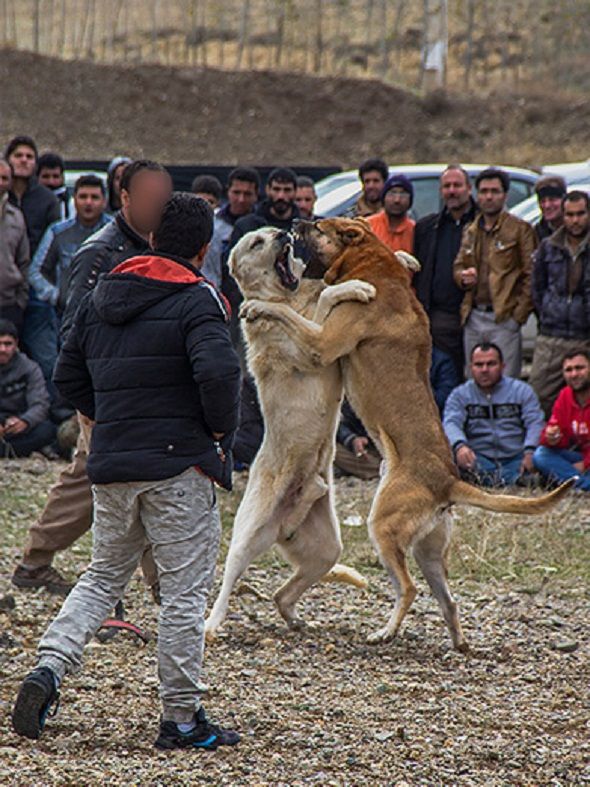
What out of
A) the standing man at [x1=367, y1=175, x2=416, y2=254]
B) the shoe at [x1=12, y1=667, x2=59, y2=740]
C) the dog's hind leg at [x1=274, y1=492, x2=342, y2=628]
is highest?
the standing man at [x1=367, y1=175, x2=416, y2=254]

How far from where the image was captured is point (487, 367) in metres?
11.3

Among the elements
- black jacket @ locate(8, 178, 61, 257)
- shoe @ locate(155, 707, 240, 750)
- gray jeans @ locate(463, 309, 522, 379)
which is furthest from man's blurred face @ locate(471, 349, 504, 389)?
shoe @ locate(155, 707, 240, 750)

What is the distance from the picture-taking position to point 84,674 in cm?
581

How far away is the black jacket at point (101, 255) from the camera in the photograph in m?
6.13

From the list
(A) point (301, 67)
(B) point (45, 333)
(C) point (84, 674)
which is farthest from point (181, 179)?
(A) point (301, 67)

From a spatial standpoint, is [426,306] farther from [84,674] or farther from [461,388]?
[84,674]

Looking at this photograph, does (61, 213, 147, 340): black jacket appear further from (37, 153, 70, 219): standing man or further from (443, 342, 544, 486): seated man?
(37, 153, 70, 219): standing man

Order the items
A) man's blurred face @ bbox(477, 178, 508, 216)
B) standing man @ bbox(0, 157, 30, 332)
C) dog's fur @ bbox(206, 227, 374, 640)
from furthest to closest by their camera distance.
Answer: standing man @ bbox(0, 157, 30, 332), man's blurred face @ bbox(477, 178, 508, 216), dog's fur @ bbox(206, 227, 374, 640)

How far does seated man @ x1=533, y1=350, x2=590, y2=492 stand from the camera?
1125 cm

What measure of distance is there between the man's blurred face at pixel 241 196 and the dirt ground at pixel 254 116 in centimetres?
2306

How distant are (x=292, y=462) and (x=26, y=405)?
578 cm

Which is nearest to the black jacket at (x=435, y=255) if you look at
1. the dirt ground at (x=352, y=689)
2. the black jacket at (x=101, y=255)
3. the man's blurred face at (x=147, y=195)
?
the dirt ground at (x=352, y=689)

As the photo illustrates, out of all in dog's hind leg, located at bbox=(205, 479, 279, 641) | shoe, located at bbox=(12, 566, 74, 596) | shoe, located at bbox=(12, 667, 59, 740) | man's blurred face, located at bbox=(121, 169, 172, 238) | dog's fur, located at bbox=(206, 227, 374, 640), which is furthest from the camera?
shoe, located at bbox=(12, 566, 74, 596)

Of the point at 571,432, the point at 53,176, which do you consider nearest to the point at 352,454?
the point at 571,432
